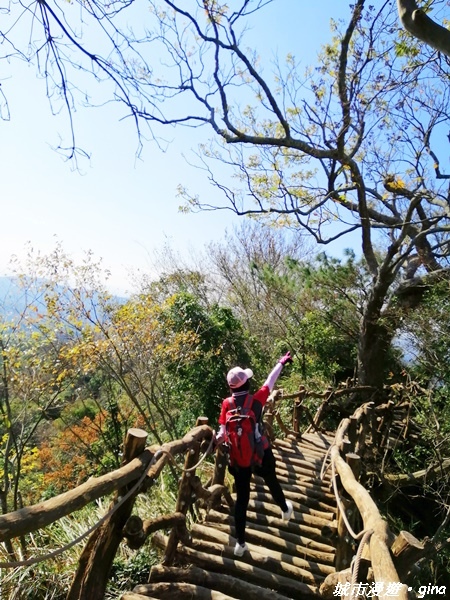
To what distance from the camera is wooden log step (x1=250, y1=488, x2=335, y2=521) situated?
439 cm

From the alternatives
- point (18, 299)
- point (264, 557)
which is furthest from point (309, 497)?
point (18, 299)

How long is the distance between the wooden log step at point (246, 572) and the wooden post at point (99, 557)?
3.75 feet

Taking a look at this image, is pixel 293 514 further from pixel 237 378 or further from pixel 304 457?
pixel 304 457

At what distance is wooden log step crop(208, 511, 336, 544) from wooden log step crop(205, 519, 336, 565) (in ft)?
0.13

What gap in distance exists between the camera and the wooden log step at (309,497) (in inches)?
182

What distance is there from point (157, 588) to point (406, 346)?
6987 mm

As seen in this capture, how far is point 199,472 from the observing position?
7.72m

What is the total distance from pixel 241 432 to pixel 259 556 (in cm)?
101

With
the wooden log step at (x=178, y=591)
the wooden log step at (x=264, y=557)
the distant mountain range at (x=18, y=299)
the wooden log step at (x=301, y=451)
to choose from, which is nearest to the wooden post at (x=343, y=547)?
the wooden log step at (x=264, y=557)

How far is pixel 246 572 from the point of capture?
321 cm

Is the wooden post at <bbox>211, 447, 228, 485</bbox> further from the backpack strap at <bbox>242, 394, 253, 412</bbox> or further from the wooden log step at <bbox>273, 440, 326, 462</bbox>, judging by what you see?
the wooden log step at <bbox>273, 440, 326, 462</bbox>

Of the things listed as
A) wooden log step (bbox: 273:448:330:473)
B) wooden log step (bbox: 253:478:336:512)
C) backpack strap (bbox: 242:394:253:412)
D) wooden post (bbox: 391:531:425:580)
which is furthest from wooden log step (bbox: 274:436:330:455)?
wooden post (bbox: 391:531:425:580)

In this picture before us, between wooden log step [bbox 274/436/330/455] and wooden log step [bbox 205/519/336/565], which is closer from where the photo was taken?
wooden log step [bbox 205/519/336/565]

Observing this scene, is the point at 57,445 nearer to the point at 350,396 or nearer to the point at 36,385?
the point at 36,385
